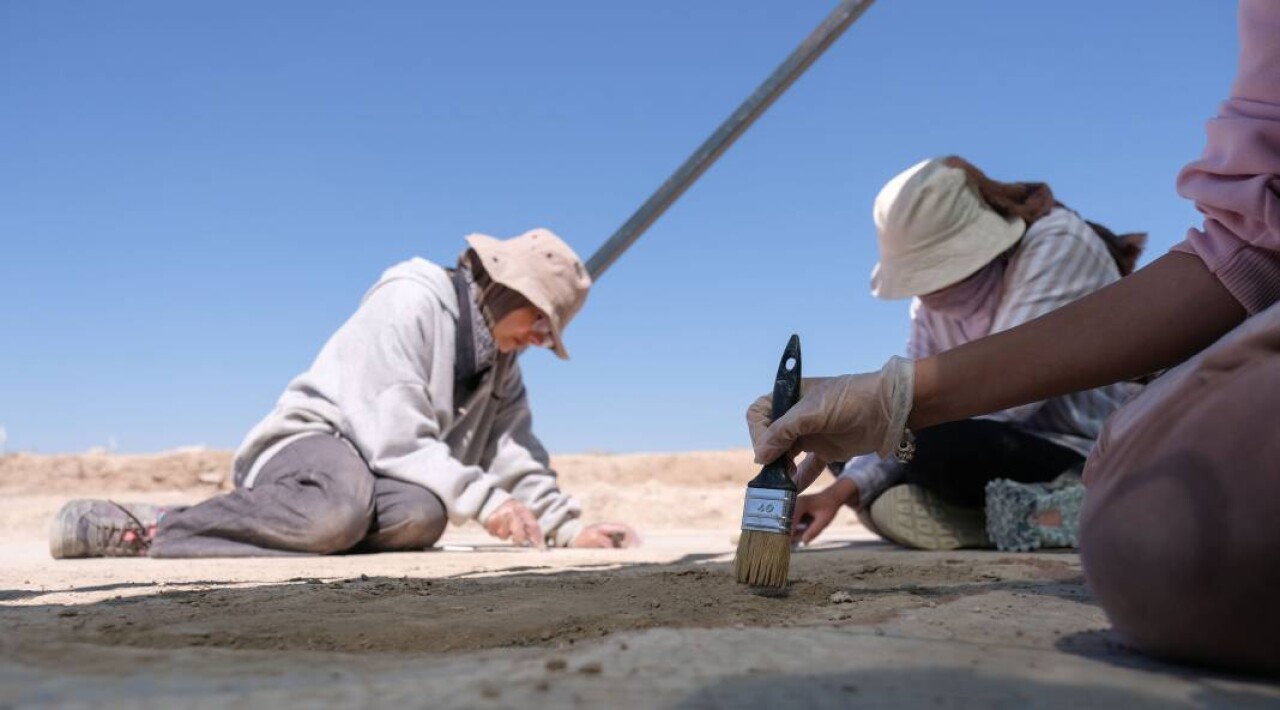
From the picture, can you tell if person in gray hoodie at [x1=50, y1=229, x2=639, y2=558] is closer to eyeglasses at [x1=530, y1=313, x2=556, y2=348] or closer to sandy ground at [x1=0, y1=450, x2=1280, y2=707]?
eyeglasses at [x1=530, y1=313, x2=556, y2=348]

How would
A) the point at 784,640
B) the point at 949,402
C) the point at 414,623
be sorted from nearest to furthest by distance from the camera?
the point at 784,640
the point at 414,623
the point at 949,402

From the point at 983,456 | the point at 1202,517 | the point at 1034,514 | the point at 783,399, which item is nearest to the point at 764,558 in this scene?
the point at 783,399

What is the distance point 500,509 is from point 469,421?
0.71 m

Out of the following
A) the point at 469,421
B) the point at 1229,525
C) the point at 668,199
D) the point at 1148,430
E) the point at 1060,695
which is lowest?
the point at 1060,695

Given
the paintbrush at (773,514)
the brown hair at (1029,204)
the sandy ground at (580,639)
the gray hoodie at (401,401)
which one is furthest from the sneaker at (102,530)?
the brown hair at (1029,204)

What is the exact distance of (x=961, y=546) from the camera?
3.71 m

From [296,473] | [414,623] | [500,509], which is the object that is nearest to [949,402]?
[414,623]

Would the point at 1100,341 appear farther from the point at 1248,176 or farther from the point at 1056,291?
the point at 1056,291

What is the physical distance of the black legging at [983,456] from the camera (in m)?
3.48

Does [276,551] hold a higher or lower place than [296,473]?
lower

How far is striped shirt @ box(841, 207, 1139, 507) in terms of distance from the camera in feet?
11.4

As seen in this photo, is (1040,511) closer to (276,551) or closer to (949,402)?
(949,402)

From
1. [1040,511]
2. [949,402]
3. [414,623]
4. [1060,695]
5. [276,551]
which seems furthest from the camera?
[276,551]

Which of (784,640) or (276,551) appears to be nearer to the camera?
(784,640)
